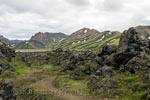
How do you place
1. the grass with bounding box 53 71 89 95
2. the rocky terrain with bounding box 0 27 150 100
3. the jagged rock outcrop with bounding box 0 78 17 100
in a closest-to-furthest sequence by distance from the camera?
the jagged rock outcrop with bounding box 0 78 17 100 → the rocky terrain with bounding box 0 27 150 100 → the grass with bounding box 53 71 89 95

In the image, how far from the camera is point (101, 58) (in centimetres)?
6869

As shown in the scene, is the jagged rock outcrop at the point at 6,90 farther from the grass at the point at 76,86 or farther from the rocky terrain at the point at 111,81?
the grass at the point at 76,86

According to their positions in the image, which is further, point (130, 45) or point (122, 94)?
point (130, 45)

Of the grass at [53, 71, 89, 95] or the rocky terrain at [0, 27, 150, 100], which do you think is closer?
the rocky terrain at [0, 27, 150, 100]

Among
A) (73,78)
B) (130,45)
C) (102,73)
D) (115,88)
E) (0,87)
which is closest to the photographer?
(0,87)

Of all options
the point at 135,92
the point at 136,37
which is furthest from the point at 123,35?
the point at 135,92

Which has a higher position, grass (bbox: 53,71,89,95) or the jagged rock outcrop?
the jagged rock outcrop

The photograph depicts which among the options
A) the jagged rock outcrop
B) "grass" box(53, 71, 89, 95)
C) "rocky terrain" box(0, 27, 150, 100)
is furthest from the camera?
"grass" box(53, 71, 89, 95)

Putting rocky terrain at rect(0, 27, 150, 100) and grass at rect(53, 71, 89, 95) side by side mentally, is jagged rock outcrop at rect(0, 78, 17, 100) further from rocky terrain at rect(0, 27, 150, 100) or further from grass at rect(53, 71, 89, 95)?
grass at rect(53, 71, 89, 95)

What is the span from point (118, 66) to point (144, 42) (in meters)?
14.5

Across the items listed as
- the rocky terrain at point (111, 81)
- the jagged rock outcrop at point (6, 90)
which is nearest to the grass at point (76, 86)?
the rocky terrain at point (111, 81)

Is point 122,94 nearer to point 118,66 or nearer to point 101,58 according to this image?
point 118,66

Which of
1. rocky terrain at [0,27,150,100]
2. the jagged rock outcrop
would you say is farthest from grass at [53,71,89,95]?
the jagged rock outcrop

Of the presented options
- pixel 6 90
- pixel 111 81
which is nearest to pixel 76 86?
pixel 111 81
